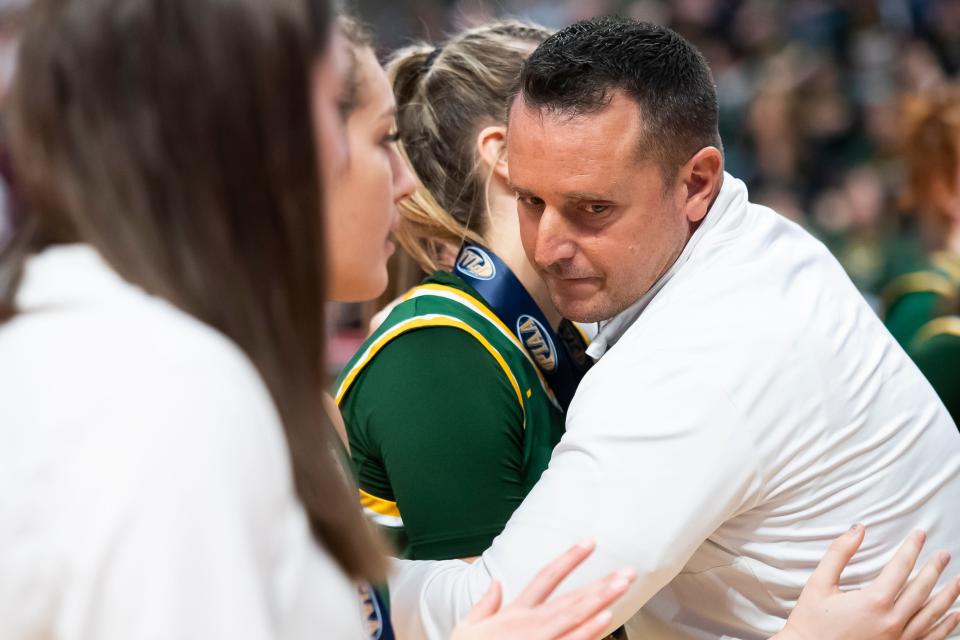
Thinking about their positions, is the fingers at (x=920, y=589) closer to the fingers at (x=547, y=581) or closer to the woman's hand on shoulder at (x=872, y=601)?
the woman's hand on shoulder at (x=872, y=601)

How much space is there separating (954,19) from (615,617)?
788cm

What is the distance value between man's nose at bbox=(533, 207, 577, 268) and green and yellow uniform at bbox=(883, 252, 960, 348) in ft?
5.00

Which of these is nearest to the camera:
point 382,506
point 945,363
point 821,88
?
point 382,506

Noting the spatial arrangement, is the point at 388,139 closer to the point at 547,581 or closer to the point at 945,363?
the point at 547,581

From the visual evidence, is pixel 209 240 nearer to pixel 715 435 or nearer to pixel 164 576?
pixel 164 576

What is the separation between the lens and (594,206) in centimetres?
210

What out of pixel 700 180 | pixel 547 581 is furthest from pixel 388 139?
pixel 700 180

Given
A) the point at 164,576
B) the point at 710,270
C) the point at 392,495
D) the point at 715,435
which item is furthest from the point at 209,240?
the point at 392,495

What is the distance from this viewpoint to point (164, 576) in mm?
904

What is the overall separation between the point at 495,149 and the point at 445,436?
0.68 meters

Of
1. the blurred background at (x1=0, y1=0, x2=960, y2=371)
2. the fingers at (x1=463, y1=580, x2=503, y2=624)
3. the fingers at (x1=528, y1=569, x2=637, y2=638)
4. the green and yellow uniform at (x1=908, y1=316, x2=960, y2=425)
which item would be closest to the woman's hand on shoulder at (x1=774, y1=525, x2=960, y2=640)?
the fingers at (x1=528, y1=569, x2=637, y2=638)

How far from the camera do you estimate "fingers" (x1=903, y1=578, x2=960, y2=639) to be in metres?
1.79

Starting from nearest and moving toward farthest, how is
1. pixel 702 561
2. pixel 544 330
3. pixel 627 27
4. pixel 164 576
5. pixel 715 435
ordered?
1. pixel 164 576
2. pixel 715 435
3. pixel 702 561
4. pixel 627 27
5. pixel 544 330

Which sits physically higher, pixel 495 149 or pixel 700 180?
pixel 700 180
